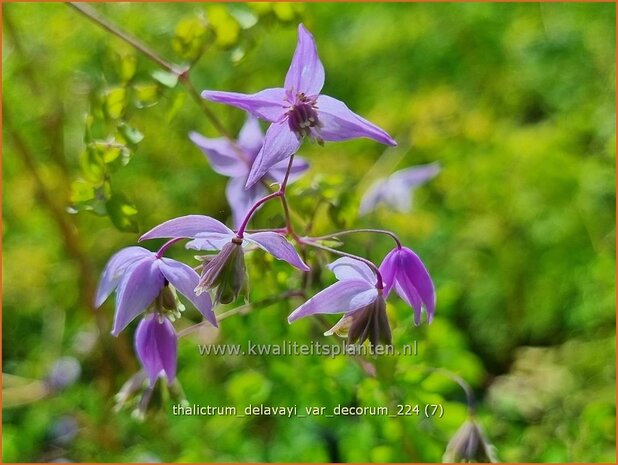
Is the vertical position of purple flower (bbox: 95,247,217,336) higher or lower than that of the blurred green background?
higher

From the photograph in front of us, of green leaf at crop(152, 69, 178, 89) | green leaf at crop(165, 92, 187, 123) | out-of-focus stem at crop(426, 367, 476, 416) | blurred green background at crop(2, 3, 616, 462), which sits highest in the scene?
green leaf at crop(152, 69, 178, 89)

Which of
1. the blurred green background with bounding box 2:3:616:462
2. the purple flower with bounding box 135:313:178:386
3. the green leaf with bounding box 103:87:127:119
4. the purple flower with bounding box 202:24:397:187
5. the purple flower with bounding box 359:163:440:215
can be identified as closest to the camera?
the purple flower with bounding box 202:24:397:187

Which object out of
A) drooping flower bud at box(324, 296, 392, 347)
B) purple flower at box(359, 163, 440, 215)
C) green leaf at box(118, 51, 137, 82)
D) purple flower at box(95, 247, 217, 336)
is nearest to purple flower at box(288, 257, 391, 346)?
drooping flower bud at box(324, 296, 392, 347)

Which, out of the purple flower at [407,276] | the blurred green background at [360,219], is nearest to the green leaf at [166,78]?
the blurred green background at [360,219]

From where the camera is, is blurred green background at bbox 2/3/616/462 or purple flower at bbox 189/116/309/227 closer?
purple flower at bbox 189/116/309/227

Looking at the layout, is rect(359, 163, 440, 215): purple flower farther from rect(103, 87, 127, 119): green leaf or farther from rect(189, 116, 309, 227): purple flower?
rect(103, 87, 127, 119): green leaf

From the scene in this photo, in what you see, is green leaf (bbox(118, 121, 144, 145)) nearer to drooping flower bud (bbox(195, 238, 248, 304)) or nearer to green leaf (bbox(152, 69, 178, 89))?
green leaf (bbox(152, 69, 178, 89))

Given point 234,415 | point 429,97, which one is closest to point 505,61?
point 429,97

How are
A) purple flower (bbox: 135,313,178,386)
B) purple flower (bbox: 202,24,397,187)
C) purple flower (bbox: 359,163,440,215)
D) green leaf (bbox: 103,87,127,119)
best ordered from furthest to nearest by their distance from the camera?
purple flower (bbox: 359,163,440,215)
green leaf (bbox: 103,87,127,119)
purple flower (bbox: 135,313,178,386)
purple flower (bbox: 202,24,397,187)
